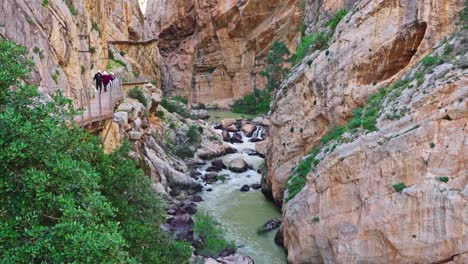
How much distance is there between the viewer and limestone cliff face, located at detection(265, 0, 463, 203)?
1723 cm

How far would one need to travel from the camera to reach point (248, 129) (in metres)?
44.4

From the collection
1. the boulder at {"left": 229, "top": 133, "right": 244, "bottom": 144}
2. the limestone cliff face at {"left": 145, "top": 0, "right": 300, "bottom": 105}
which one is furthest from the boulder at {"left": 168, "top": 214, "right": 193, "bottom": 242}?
the limestone cliff face at {"left": 145, "top": 0, "right": 300, "bottom": 105}

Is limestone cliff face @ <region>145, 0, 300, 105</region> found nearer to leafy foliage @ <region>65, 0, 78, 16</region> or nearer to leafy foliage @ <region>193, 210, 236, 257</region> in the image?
leafy foliage @ <region>65, 0, 78, 16</region>

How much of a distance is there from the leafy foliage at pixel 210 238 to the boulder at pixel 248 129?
24013 millimetres

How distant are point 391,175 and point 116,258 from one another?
1015 cm

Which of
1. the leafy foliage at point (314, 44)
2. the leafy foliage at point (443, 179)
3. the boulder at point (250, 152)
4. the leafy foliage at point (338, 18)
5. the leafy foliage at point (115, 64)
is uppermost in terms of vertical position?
the leafy foliage at point (338, 18)

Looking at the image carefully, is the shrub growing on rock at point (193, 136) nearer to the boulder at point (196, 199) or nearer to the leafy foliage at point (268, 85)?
the boulder at point (196, 199)

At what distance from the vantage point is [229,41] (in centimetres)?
6175

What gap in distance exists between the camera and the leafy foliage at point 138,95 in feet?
95.2

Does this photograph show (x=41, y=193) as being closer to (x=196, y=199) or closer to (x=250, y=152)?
(x=196, y=199)

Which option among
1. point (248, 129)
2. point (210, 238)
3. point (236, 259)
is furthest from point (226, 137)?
point (236, 259)

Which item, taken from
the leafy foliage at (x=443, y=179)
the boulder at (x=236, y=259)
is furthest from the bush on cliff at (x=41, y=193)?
the boulder at (x=236, y=259)

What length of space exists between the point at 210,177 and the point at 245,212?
6.64 m

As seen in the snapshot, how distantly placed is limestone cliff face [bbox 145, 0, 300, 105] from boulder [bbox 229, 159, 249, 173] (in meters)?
29.5
